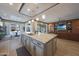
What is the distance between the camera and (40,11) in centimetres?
143

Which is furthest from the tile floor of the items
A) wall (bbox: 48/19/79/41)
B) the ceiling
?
the ceiling

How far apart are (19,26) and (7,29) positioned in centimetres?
23

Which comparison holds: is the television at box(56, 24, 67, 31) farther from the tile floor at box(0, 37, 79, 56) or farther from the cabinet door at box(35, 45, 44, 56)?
the cabinet door at box(35, 45, 44, 56)

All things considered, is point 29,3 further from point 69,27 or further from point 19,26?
point 69,27

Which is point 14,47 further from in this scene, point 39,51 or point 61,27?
point 61,27

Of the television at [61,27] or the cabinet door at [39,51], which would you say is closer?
the cabinet door at [39,51]

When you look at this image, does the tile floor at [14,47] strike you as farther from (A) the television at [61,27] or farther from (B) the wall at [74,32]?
(A) the television at [61,27]

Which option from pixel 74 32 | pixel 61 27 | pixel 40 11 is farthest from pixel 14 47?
pixel 74 32

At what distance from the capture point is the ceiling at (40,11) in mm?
1295

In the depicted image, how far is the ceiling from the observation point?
1295 millimetres

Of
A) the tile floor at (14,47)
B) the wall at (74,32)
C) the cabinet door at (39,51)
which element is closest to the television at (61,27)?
the wall at (74,32)

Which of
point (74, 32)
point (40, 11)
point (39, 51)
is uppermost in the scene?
point (40, 11)

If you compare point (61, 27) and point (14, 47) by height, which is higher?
point (61, 27)

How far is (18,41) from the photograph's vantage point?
5.23ft
